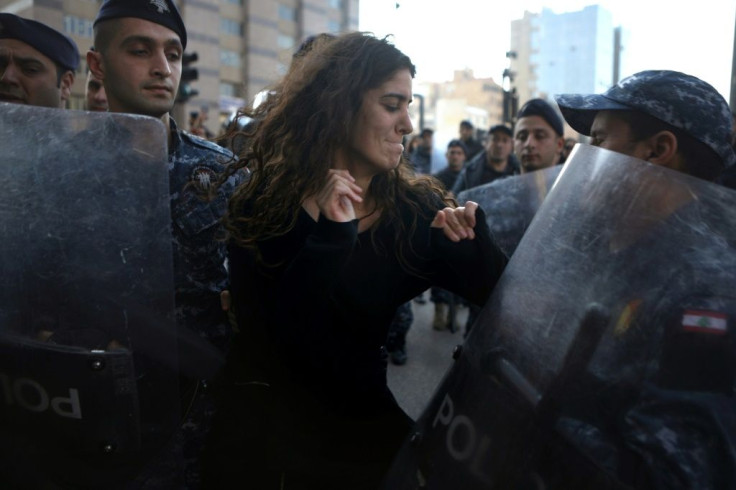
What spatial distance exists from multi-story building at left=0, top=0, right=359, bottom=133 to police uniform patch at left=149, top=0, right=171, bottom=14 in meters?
26.9

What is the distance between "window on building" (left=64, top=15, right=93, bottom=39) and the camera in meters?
27.4

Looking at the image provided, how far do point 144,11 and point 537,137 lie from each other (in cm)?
273

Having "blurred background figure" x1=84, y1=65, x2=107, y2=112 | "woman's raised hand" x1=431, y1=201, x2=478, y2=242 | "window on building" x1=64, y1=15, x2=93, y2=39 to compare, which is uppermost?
"window on building" x1=64, y1=15, x2=93, y2=39

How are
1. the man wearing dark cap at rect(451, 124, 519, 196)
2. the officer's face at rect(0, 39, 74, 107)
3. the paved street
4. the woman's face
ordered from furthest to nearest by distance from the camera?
the man wearing dark cap at rect(451, 124, 519, 196), the paved street, the officer's face at rect(0, 39, 74, 107), the woman's face

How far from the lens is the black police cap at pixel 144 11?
216 cm

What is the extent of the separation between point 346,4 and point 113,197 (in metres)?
46.5

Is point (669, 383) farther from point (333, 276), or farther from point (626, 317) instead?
point (333, 276)

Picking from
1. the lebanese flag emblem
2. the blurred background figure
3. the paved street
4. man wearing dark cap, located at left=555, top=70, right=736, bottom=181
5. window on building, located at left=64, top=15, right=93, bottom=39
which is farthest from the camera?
window on building, located at left=64, top=15, right=93, bottom=39

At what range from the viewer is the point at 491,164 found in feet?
19.5

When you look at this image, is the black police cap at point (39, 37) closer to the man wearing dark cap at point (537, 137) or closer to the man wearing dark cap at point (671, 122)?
the man wearing dark cap at point (671, 122)

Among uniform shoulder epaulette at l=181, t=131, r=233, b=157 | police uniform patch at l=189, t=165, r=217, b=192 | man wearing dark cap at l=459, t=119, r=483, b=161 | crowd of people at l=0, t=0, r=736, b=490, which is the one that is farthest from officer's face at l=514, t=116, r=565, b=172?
man wearing dark cap at l=459, t=119, r=483, b=161

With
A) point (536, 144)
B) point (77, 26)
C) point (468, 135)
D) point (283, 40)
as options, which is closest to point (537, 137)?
point (536, 144)

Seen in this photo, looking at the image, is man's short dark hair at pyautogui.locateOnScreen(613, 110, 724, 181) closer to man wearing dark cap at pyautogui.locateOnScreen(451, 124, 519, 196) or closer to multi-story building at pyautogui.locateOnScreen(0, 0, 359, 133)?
man wearing dark cap at pyautogui.locateOnScreen(451, 124, 519, 196)

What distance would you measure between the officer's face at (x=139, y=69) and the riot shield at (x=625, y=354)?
1478 mm
